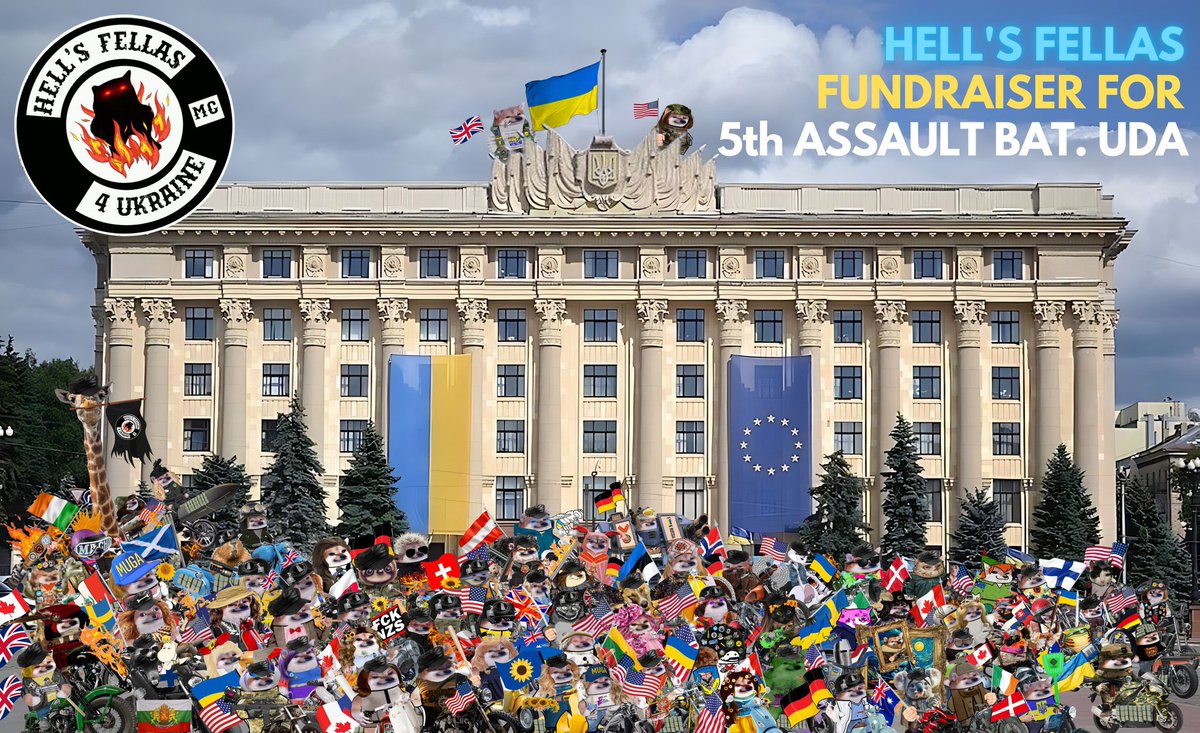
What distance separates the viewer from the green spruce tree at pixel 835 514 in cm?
5434

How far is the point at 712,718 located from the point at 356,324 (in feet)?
156

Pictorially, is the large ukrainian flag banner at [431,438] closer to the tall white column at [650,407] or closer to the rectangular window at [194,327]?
the tall white column at [650,407]

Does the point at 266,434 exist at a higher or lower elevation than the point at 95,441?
higher

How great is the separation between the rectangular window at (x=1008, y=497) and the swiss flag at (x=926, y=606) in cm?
3899

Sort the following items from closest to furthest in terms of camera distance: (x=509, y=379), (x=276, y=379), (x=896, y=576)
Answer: (x=896, y=576), (x=509, y=379), (x=276, y=379)

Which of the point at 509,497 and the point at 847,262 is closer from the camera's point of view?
the point at 509,497

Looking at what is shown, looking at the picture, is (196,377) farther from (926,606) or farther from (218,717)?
(218,717)

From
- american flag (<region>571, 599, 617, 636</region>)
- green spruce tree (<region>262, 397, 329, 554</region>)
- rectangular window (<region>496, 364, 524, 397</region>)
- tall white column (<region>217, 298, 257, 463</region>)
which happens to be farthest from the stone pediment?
american flag (<region>571, 599, 617, 636</region>)

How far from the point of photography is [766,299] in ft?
204

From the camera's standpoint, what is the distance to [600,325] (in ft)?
206

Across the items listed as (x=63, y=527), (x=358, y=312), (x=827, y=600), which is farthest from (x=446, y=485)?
(x=827, y=600)

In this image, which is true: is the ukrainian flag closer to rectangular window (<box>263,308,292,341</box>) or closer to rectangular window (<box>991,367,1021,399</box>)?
rectangular window (<box>263,308,292,341</box>)

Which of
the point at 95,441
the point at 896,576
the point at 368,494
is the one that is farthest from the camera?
the point at 368,494

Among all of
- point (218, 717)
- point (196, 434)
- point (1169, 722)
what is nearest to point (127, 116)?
point (218, 717)
